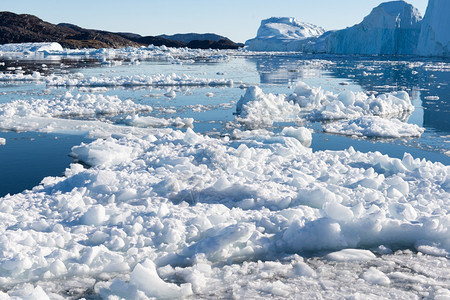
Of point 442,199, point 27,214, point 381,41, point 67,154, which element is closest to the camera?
point 27,214

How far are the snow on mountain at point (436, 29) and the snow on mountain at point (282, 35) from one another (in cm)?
2767

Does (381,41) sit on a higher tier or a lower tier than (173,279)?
higher

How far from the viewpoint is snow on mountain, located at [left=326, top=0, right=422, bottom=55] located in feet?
160

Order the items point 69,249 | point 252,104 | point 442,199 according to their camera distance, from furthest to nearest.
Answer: point 252,104 < point 442,199 < point 69,249

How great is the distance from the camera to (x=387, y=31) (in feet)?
164

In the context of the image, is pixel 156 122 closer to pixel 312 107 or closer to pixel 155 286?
pixel 312 107

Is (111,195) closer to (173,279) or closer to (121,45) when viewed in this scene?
(173,279)

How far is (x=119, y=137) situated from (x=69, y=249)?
4269 mm

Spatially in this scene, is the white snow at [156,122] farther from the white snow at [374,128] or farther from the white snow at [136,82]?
the white snow at [136,82]

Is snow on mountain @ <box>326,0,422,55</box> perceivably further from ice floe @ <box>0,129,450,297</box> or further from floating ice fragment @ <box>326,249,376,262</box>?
floating ice fragment @ <box>326,249,376,262</box>

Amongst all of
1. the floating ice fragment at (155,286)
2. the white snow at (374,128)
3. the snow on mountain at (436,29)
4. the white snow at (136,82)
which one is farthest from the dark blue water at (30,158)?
the snow on mountain at (436,29)

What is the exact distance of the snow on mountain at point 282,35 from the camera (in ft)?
245

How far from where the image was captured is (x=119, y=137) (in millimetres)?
7418

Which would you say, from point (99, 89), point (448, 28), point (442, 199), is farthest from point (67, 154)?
point (448, 28)
